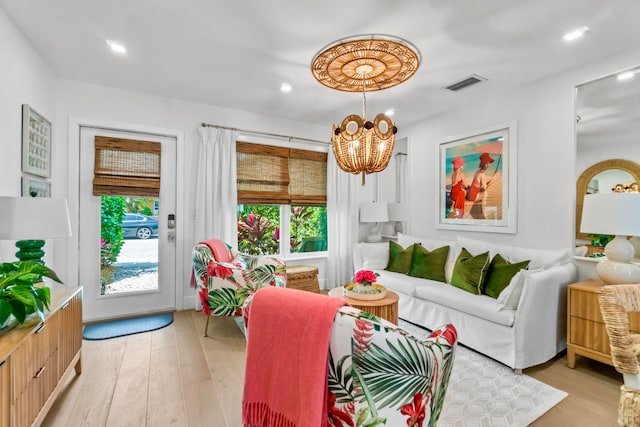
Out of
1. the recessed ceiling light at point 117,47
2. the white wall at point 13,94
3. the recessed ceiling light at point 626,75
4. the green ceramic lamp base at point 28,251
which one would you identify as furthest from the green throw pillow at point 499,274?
the white wall at point 13,94

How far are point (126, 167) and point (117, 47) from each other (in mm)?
1370

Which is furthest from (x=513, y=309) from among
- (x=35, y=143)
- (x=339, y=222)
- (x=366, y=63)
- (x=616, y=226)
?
(x=35, y=143)

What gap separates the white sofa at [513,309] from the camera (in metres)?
2.36

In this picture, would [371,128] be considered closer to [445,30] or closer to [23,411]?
[445,30]

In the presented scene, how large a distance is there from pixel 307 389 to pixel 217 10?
7.67 feet

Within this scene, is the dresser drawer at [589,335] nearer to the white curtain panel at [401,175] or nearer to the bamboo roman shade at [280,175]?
the white curtain panel at [401,175]

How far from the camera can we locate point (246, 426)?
1304 millimetres

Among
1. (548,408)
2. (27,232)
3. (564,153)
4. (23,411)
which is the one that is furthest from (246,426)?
(564,153)

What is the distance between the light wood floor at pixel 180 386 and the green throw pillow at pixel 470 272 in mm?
792

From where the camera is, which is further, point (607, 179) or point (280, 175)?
point (280, 175)

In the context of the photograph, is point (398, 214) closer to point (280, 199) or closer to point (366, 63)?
point (280, 199)

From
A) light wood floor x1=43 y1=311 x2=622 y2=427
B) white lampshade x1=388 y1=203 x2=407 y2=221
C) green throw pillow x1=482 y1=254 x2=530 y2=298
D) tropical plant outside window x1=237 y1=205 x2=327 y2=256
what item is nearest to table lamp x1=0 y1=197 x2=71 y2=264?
light wood floor x1=43 y1=311 x2=622 y2=427

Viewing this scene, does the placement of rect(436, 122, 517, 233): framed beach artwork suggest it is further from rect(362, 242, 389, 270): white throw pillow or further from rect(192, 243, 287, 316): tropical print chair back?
rect(192, 243, 287, 316): tropical print chair back

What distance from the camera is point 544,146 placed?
3.05m
